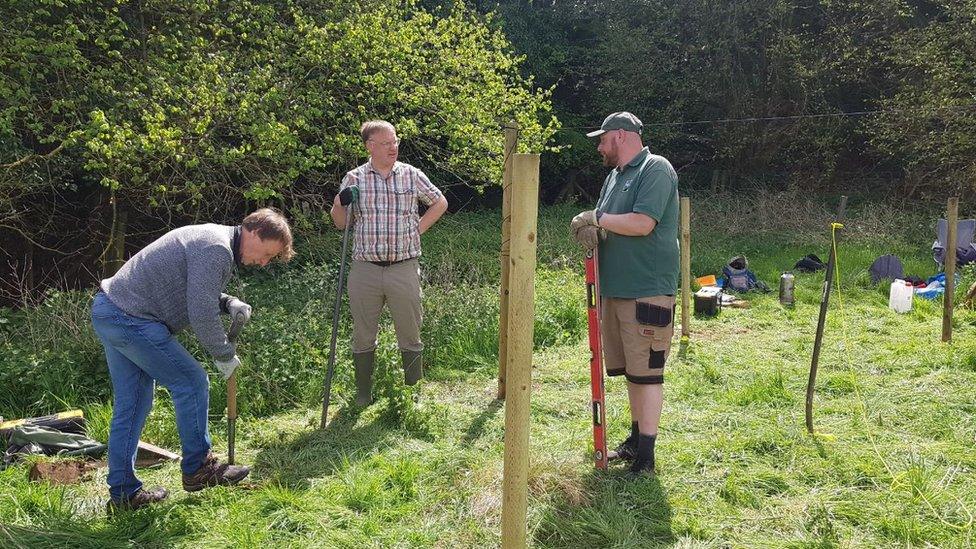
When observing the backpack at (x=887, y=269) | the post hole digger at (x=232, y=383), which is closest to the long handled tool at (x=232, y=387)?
the post hole digger at (x=232, y=383)

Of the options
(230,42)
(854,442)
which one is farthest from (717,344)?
(230,42)

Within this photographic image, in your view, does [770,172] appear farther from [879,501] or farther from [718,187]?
[879,501]

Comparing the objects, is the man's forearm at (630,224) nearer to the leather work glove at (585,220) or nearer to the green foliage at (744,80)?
the leather work glove at (585,220)

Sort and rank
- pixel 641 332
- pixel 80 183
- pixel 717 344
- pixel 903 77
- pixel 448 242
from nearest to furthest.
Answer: pixel 641 332 < pixel 717 344 < pixel 80 183 < pixel 448 242 < pixel 903 77

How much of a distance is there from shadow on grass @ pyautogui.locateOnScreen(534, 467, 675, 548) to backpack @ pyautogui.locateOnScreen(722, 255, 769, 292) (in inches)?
249

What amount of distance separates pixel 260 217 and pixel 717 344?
489cm

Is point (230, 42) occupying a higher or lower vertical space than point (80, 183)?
higher

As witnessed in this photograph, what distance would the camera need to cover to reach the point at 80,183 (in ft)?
29.4

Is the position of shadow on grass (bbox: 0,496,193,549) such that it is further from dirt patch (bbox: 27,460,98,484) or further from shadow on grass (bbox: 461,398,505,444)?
shadow on grass (bbox: 461,398,505,444)

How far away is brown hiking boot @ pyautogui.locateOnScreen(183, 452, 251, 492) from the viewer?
11.5 ft

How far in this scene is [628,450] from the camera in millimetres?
3984

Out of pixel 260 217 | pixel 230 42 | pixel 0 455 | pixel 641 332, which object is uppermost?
pixel 230 42

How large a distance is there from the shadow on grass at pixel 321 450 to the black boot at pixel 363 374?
16 centimetres

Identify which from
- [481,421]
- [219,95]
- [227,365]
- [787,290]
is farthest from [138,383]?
[787,290]
